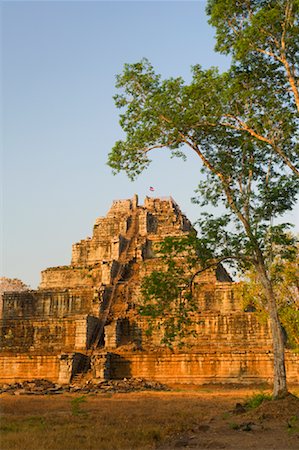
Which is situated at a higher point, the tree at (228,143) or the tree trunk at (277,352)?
the tree at (228,143)

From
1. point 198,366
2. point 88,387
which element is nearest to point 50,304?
point 88,387

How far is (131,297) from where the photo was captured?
36781mm

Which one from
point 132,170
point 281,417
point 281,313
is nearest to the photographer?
point 281,417

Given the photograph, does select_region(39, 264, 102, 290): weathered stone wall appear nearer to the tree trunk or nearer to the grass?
the grass

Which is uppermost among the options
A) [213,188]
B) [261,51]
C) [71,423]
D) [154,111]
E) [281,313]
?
[261,51]

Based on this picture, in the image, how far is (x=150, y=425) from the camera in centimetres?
1237

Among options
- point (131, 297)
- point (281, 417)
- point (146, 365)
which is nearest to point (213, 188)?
point (281, 417)

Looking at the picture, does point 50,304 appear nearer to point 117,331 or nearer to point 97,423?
point 117,331

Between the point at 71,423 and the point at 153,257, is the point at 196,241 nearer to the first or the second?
the point at 71,423

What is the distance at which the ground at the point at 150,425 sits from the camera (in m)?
10.0

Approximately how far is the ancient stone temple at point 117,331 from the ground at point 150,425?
887cm

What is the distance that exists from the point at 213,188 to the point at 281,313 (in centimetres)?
1044

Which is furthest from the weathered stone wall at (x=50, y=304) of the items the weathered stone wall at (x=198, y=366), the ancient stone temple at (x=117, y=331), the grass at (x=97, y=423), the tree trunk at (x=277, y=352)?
the tree trunk at (x=277, y=352)

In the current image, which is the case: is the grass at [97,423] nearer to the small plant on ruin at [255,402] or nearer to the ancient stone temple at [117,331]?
the small plant on ruin at [255,402]
